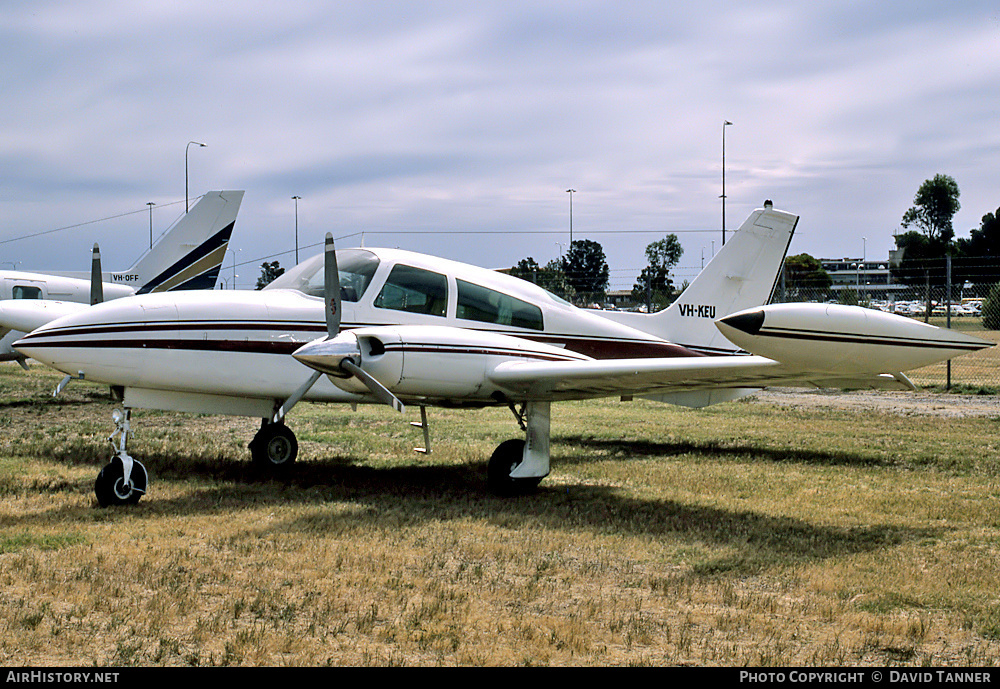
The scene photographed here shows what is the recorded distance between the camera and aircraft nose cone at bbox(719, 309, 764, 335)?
747 cm

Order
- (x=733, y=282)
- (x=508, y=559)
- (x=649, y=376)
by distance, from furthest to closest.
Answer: (x=733, y=282) → (x=649, y=376) → (x=508, y=559)

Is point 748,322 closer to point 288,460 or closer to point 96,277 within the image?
point 288,460

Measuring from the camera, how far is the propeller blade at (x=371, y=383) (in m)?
8.83

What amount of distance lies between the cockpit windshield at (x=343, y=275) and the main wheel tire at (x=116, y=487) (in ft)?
9.52

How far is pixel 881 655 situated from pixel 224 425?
43.7 feet

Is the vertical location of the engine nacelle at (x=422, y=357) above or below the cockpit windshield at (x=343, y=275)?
below

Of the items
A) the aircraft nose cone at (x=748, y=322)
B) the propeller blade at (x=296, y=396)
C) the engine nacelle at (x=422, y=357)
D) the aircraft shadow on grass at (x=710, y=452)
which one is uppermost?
the aircraft nose cone at (x=748, y=322)

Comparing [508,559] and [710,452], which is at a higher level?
[508,559]

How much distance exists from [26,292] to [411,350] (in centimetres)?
2041

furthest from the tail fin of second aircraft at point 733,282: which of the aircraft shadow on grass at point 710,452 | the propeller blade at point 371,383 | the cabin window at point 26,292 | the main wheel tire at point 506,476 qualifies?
the cabin window at point 26,292

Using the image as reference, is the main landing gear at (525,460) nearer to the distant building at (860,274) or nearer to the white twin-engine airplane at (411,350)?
the white twin-engine airplane at (411,350)

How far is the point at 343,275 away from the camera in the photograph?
10.7 metres

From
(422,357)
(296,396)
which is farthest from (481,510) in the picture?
(296,396)

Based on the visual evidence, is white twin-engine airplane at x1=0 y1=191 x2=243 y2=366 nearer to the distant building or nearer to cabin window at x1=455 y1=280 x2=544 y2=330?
cabin window at x1=455 y1=280 x2=544 y2=330
